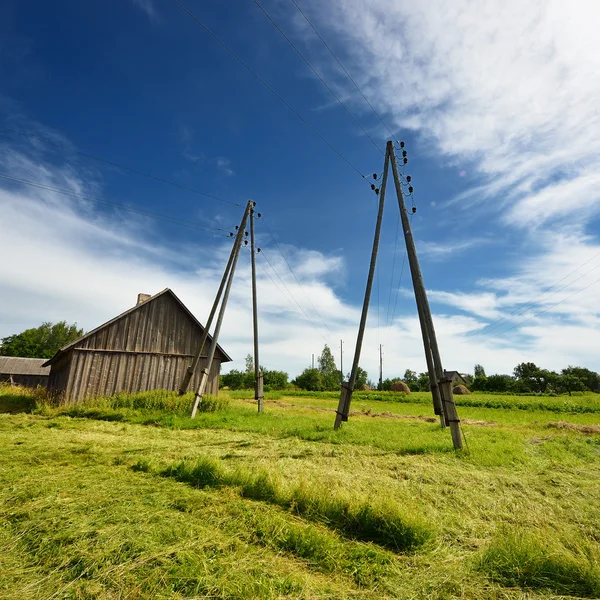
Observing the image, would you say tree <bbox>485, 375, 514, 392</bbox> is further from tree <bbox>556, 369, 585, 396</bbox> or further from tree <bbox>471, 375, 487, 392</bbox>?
tree <bbox>556, 369, 585, 396</bbox>

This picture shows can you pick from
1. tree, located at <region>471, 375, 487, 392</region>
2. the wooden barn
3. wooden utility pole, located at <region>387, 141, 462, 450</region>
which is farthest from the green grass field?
tree, located at <region>471, 375, 487, 392</region>

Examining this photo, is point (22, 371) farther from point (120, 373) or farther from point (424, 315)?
point (424, 315)

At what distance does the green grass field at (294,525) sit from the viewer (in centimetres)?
289

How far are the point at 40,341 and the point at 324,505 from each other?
98.1 meters

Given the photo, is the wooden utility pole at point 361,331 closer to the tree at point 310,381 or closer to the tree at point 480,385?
the tree at point 310,381

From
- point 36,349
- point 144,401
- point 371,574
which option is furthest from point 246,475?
point 36,349

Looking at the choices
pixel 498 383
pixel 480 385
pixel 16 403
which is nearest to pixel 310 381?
pixel 480 385

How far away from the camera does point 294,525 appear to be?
394cm

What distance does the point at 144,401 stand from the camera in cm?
1614

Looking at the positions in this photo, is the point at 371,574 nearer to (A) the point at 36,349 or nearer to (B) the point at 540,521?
(B) the point at 540,521

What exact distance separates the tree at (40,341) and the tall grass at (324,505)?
7976 centimetres

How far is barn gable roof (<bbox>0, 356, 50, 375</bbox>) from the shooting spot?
45656 mm

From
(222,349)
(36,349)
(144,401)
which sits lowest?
(144,401)

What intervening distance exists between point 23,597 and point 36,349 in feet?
305
